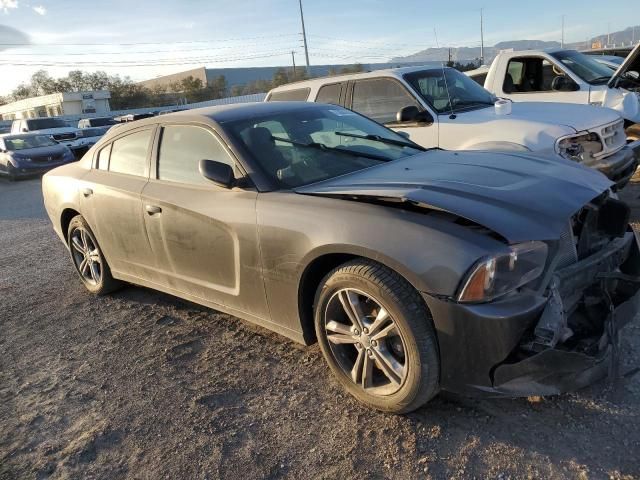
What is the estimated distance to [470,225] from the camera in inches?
101

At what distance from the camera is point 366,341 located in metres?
2.83

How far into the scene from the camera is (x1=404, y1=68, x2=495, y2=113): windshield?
21.4 feet

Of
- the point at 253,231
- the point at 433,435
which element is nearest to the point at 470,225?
the point at 433,435

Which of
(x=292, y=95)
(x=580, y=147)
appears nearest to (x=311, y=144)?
(x=580, y=147)

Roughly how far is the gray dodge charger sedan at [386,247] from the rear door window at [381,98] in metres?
2.55

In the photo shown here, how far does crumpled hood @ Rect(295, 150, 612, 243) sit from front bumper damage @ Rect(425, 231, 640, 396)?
11.6 inches

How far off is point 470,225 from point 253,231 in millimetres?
1297

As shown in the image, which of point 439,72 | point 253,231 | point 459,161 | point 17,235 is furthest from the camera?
point 17,235

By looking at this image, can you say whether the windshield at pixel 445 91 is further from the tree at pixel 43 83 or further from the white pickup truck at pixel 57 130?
the tree at pixel 43 83

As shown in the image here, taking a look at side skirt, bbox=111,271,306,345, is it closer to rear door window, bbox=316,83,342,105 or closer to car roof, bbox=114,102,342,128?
car roof, bbox=114,102,342,128

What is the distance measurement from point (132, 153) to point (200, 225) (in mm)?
1285

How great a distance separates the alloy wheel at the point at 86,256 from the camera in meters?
5.01

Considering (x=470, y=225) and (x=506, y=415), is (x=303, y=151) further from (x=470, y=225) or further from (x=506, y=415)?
(x=506, y=415)

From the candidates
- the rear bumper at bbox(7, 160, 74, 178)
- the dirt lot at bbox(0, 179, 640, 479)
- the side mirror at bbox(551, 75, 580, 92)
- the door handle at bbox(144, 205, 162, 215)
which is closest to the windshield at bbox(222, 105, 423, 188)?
the door handle at bbox(144, 205, 162, 215)
